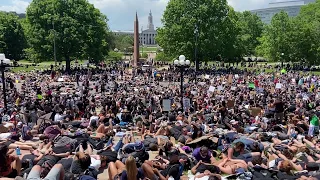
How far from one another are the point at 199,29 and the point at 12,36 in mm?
39482

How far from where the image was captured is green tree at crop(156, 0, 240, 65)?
50.6 meters

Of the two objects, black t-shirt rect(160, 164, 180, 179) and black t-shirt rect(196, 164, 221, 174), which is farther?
black t-shirt rect(196, 164, 221, 174)

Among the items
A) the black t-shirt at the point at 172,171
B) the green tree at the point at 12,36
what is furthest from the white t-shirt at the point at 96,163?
the green tree at the point at 12,36

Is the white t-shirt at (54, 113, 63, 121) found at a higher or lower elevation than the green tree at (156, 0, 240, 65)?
lower

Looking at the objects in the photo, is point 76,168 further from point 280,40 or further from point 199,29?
point 280,40

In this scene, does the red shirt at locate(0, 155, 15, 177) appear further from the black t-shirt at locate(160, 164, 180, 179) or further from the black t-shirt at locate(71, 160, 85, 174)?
the black t-shirt at locate(160, 164, 180, 179)

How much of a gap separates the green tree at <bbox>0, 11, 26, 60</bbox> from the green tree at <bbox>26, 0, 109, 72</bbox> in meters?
19.2

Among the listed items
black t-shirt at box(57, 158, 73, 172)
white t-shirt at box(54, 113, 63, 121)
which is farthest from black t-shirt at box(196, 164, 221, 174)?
white t-shirt at box(54, 113, 63, 121)

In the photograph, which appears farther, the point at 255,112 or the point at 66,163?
the point at 255,112

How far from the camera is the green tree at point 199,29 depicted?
5062 cm

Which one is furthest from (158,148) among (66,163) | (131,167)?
(131,167)

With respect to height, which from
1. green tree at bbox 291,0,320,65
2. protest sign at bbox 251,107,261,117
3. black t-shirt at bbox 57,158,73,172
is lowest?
protest sign at bbox 251,107,261,117

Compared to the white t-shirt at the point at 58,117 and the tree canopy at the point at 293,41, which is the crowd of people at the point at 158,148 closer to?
the white t-shirt at the point at 58,117

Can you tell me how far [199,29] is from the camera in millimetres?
51438
